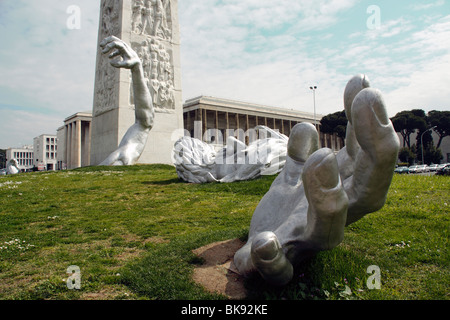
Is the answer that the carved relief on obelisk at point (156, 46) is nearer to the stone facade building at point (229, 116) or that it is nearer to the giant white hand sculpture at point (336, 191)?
the giant white hand sculpture at point (336, 191)

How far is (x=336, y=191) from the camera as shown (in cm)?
240

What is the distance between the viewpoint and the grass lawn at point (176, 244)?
3.16m

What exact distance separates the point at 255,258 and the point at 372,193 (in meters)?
1.02

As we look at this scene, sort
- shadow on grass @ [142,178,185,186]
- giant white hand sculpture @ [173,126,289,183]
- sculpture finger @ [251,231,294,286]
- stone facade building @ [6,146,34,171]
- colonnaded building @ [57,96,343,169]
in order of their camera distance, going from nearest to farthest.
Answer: sculpture finger @ [251,231,294,286] < giant white hand sculpture @ [173,126,289,183] < shadow on grass @ [142,178,185,186] < colonnaded building @ [57,96,343,169] < stone facade building @ [6,146,34,171]

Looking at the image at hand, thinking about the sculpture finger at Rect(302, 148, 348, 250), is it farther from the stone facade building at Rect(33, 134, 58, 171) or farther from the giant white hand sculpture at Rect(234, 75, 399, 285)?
the stone facade building at Rect(33, 134, 58, 171)

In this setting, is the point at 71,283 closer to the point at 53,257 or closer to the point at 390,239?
the point at 53,257

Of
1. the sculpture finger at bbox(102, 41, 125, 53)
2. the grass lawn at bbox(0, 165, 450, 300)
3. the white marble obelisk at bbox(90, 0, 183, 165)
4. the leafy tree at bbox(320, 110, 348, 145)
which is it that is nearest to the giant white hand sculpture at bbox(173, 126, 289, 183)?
the grass lawn at bbox(0, 165, 450, 300)

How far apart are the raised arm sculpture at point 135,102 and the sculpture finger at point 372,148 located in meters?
12.5

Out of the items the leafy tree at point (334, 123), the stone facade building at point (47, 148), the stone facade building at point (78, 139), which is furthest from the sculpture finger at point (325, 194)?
the stone facade building at point (47, 148)

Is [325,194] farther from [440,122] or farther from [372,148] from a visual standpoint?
[440,122]

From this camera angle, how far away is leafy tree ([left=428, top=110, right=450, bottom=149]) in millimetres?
49375

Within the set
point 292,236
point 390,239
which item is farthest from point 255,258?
point 390,239

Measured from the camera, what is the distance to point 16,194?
859 cm

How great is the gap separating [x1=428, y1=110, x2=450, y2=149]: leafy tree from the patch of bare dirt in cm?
5486
